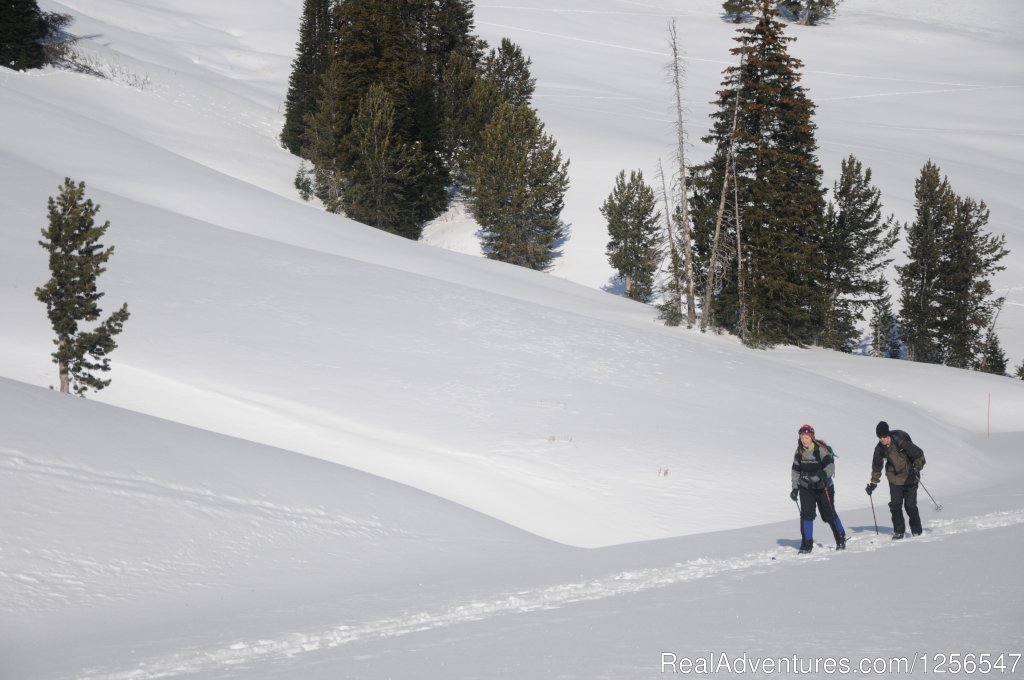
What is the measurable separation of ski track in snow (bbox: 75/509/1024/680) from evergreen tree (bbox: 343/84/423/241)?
42.5 meters

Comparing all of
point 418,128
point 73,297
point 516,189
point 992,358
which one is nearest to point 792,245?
point 992,358

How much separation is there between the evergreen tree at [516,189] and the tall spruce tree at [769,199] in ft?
39.9

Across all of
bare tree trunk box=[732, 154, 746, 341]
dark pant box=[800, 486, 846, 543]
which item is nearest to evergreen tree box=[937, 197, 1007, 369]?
bare tree trunk box=[732, 154, 746, 341]

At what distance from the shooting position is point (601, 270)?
54.5m

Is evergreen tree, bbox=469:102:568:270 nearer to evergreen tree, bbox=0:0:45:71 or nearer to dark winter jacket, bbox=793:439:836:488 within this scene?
evergreen tree, bbox=0:0:45:71

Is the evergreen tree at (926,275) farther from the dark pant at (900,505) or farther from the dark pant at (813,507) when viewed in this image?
the dark pant at (813,507)

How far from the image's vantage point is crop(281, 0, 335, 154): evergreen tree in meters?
65.9

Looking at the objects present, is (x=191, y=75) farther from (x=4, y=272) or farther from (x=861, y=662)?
(x=861, y=662)

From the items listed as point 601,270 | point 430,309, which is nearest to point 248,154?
point 601,270

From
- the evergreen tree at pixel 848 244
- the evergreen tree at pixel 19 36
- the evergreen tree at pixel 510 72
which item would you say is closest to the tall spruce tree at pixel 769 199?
the evergreen tree at pixel 848 244

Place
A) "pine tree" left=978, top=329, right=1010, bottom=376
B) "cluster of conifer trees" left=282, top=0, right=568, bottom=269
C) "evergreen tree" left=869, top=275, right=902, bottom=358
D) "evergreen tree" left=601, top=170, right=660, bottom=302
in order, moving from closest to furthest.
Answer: "pine tree" left=978, top=329, right=1010, bottom=376 → "evergreen tree" left=869, top=275, right=902, bottom=358 → "evergreen tree" left=601, top=170, right=660, bottom=302 → "cluster of conifer trees" left=282, top=0, right=568, bottom=269

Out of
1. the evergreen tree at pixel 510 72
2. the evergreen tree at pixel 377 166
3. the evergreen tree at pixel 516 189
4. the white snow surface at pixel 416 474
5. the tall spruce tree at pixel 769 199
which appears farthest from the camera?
the evergreen tree at pixel 510 72

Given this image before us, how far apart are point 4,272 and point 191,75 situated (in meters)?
58.5

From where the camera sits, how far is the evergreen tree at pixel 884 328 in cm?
4753
